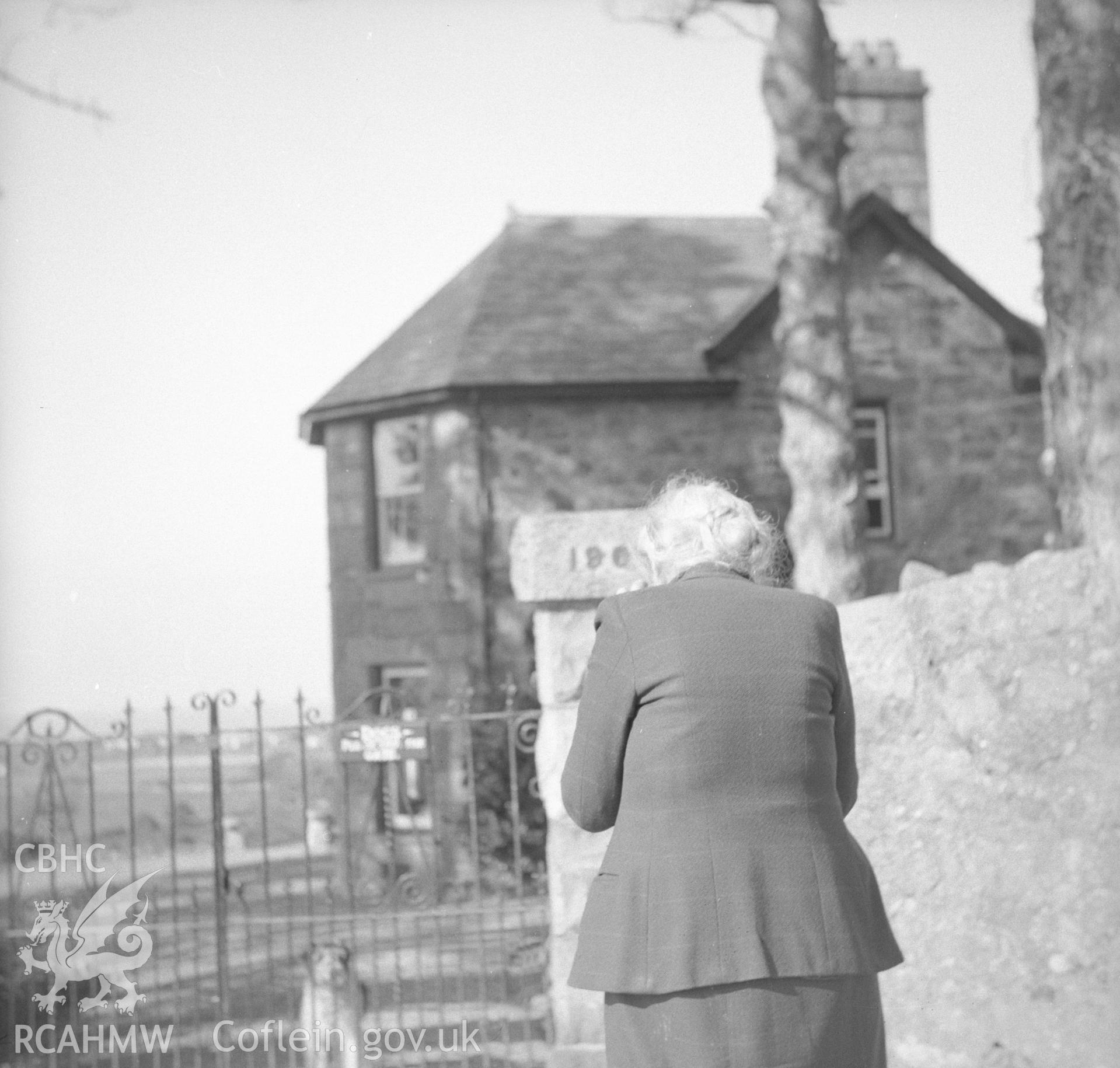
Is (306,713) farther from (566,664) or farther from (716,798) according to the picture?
(716,798)

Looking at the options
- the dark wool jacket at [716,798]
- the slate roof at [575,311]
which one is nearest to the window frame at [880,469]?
the slate roof at [575,311]

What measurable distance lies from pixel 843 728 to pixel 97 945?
459 cm

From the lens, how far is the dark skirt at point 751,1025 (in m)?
2.71

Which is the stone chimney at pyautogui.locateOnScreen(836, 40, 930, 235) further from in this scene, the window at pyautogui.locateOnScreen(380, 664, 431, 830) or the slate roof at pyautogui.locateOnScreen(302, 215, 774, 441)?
the window at pyautogui.locateOnScreen(380, 664, 431, 830)

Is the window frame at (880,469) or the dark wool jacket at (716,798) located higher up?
the window frame at (880,469)

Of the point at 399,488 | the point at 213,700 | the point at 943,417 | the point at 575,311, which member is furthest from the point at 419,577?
the point at 213,700

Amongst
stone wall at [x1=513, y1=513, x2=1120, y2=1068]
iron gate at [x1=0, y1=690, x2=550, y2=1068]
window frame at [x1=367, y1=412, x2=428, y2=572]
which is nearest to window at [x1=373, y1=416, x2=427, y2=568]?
window frame at [x1=367, y1=412, x2=428, y2=572]

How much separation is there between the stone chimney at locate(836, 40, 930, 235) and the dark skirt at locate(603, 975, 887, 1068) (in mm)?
14979

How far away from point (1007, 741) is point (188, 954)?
360 inches

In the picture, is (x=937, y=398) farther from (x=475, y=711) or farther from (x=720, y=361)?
(x=475, y=711)

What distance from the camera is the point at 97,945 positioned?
6480 millimetres

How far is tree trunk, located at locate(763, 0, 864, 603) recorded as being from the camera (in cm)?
1043

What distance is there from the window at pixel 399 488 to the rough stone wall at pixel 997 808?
404 inches

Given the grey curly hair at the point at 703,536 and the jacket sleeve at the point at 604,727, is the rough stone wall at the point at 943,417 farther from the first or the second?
the jacket sleeve at the point at 604,727
